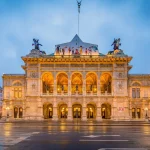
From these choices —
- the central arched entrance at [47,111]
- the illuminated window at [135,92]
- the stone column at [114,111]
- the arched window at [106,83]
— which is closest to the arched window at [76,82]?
the arched window at [106,83]

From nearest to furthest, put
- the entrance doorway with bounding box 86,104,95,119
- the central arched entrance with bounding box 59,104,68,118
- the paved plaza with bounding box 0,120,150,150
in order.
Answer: the paved plaza with bounding box 0,120,150,150 → the central arched entrance with bounding box 59,104,68,118 → the entrance doorway with bounding box 86,104,95,119

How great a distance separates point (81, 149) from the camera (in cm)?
1784

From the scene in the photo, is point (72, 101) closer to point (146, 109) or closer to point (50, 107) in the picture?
point (50, 107)

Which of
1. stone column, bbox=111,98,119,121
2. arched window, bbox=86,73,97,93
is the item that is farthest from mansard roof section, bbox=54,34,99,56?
stone column, bbox=111,98,119,121

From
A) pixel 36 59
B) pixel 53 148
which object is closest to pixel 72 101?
pixel 36 59

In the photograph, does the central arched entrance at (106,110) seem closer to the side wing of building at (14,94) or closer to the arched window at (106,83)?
the arched window at (106,83)

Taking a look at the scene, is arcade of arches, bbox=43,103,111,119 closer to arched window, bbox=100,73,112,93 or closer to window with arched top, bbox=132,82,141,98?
arched window, bbox=100,73,112,93

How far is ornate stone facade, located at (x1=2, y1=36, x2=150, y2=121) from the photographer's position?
7662 centimetres

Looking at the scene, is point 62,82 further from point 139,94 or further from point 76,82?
point 139,94

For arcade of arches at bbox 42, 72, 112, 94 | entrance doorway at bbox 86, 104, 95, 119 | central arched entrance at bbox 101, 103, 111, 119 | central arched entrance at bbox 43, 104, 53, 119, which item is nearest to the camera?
central arched entrance at bbox 101, 103, 111, 119

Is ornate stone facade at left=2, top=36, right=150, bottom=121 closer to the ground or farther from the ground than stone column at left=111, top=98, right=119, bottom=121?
farther from the ground

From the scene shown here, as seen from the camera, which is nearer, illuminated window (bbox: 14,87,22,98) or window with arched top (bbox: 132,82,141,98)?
window with arched top (bbox: 132,82,141,98)

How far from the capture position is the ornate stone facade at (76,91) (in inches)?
3017

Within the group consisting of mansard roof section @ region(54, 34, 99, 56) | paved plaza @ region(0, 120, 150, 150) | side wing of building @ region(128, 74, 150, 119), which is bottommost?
paved plaza @ region(0, 120, 150, 150)
